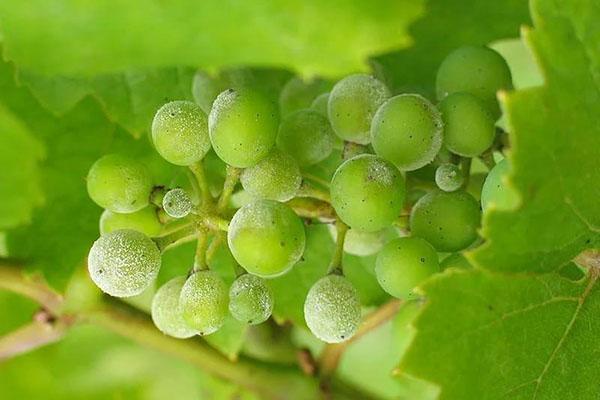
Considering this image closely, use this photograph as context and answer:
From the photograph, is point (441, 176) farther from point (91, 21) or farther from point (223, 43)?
point (91, 21)

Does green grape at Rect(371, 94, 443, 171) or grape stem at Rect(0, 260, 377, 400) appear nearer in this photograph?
green grape at Rect(371, 94, 443, 171)

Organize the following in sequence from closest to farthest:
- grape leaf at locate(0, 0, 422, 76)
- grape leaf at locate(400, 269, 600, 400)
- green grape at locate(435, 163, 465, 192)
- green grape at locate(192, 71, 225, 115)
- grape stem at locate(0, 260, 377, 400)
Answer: grape leaf at locate(0, 0, 422, 76), grape leaf at locate(400, 269, 600, 400), green grape at locate(435, 163, 465, 192), green grape at locate(192, 71, 225, 115), grape stem at locate(0, 260, 377, 400)

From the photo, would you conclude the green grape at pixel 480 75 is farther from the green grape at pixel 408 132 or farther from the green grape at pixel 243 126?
the green grape at pixel 243 126

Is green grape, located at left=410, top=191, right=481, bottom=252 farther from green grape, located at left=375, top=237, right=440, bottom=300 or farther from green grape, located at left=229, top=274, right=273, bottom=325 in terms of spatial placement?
green grape, located at left=229, top=274, right=273, bottom=325

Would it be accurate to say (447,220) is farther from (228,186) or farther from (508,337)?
(228,186)

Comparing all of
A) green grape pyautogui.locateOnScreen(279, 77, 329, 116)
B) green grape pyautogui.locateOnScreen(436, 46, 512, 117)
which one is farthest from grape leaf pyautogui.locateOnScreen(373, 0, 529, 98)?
green grape pyautogui.locateOnScreen(436, 46, 512, 117)

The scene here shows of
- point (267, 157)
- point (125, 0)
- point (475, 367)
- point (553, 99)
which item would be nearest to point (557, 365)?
point (475, 367)
